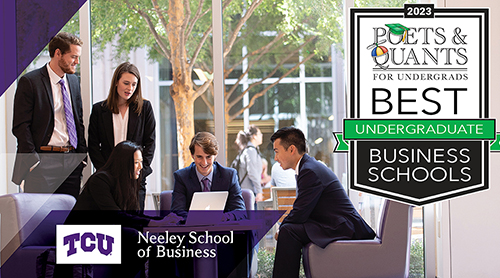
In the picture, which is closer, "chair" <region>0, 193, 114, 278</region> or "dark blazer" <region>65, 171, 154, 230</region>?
"chair" <region>0, 193, 114, 278</region>

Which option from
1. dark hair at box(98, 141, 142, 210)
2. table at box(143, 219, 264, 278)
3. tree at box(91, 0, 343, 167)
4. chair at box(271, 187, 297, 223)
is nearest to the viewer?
table at box(143, 219, 264, 278)

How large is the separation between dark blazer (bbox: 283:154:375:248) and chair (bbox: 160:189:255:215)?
553 millimetres

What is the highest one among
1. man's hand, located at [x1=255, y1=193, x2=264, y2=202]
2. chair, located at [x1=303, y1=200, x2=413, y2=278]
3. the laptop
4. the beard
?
the beard

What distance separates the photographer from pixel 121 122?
388 cm

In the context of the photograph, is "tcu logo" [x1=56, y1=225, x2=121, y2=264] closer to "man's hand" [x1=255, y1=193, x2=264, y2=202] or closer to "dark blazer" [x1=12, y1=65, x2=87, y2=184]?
"dark blazer" [x1=12, y1=65, x2=87, y2=184]

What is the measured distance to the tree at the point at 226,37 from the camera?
4258mm

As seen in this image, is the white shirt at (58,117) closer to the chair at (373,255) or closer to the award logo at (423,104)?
the chair at (373,255)

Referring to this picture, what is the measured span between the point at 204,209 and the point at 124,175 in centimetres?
71

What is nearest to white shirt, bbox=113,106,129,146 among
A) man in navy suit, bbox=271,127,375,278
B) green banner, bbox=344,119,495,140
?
man in navy suit, bbox=271,127,375,278

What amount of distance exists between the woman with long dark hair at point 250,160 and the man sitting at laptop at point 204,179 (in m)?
0.51

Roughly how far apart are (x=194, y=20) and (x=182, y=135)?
1049mm

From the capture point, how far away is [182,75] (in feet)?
14.2

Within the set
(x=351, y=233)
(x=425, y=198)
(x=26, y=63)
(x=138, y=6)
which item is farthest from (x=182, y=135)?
(x=425, y=198)

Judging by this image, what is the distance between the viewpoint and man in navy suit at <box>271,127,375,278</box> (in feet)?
10.6
